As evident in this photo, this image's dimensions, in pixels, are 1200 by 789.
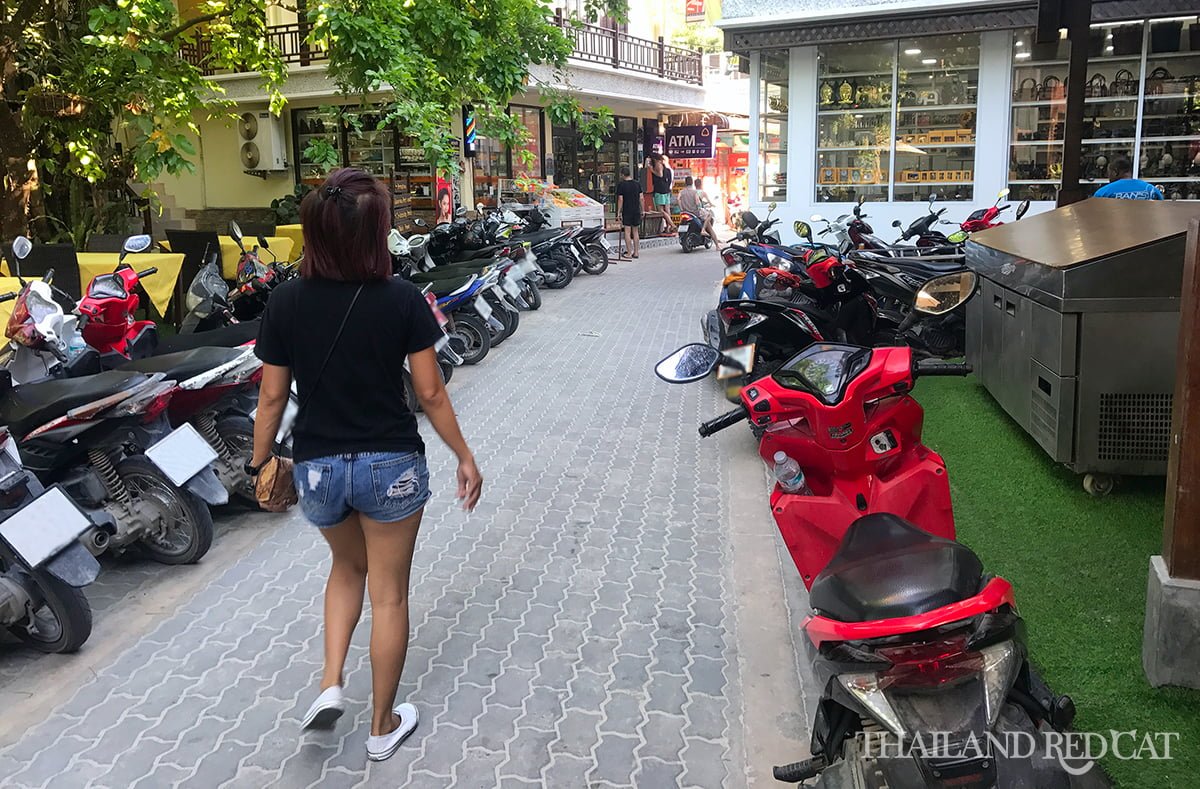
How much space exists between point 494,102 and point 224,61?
2.88 metres

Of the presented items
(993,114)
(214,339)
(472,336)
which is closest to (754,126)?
(993,114)

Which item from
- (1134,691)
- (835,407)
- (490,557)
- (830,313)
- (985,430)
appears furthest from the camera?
(830,313)

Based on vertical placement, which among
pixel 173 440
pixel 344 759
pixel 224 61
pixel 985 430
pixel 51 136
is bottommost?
pixel 344 759

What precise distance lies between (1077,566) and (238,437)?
4.29 m

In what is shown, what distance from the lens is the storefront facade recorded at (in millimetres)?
12227

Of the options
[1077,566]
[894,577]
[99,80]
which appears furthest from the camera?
[99,80]

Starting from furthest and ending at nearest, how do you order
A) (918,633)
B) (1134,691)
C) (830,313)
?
(830,313)
(1134,691)
(918,633)

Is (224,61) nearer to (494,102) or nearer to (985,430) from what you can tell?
(494,102)

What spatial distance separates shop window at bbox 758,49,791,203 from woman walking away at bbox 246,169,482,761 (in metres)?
12.0

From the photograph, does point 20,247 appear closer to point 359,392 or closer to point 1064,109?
point 359,392

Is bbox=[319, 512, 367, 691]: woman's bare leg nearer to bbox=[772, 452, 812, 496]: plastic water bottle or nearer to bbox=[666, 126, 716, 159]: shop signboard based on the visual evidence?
bbox=[772, 452, 812, 496]: plastic water bottle

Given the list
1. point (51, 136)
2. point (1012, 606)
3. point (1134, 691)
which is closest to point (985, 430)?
point (1134, 691)

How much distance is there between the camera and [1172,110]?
12.3 meters

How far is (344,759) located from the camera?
126 inches
